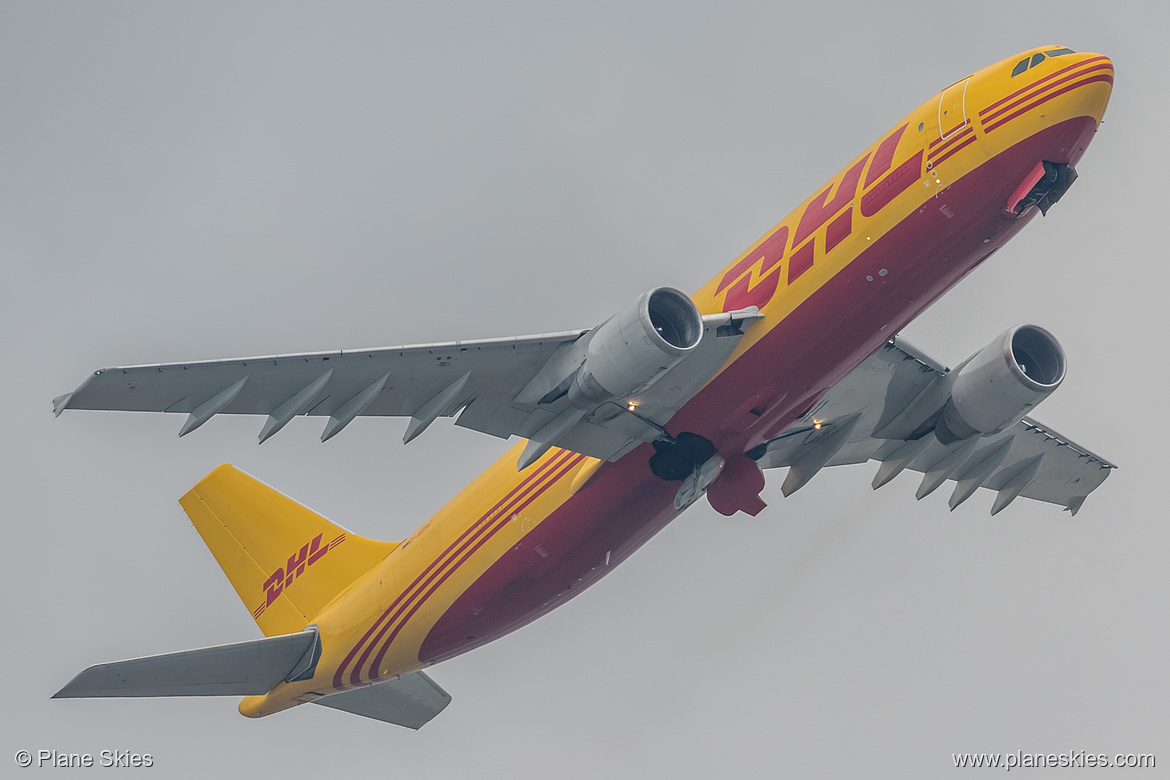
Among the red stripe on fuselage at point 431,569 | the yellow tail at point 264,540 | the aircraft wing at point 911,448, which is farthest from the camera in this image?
the yellow tail at point 264,540

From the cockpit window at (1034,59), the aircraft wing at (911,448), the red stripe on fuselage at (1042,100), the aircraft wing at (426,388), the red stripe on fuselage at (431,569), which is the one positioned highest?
the cockpit window at (1034,59)

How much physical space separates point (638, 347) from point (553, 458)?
5.74 meters

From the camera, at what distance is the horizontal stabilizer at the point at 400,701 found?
3123cm

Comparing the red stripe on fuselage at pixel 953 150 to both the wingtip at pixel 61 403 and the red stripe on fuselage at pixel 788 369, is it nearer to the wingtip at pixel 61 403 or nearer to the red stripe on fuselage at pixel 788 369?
the red stripe on fuselage at pixel 788 369

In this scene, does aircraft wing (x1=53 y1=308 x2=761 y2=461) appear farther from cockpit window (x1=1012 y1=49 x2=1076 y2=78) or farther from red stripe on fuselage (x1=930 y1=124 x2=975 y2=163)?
cockpit window (x1=1012 y1=49 x2=1076 y2=78)

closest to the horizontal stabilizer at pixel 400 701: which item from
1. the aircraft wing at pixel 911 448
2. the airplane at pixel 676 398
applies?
the airplane at pixel 676 398

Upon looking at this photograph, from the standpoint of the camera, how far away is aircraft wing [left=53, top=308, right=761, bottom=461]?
879 inches

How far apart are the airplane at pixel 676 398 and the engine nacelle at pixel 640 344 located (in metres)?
0.05

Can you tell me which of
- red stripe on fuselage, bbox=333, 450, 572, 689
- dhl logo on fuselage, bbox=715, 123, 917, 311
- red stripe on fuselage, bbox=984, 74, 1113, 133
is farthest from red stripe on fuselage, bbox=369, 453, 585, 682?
red stripe on fuselage, bbox=984, 74, 1113, 133

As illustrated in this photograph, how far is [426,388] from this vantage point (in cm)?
2384

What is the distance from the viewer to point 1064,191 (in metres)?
22.1

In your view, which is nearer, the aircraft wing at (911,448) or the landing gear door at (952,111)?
the landing gear door at (952,111)

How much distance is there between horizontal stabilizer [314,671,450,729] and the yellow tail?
2.39 meters

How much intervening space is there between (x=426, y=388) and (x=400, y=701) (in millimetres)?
10811
